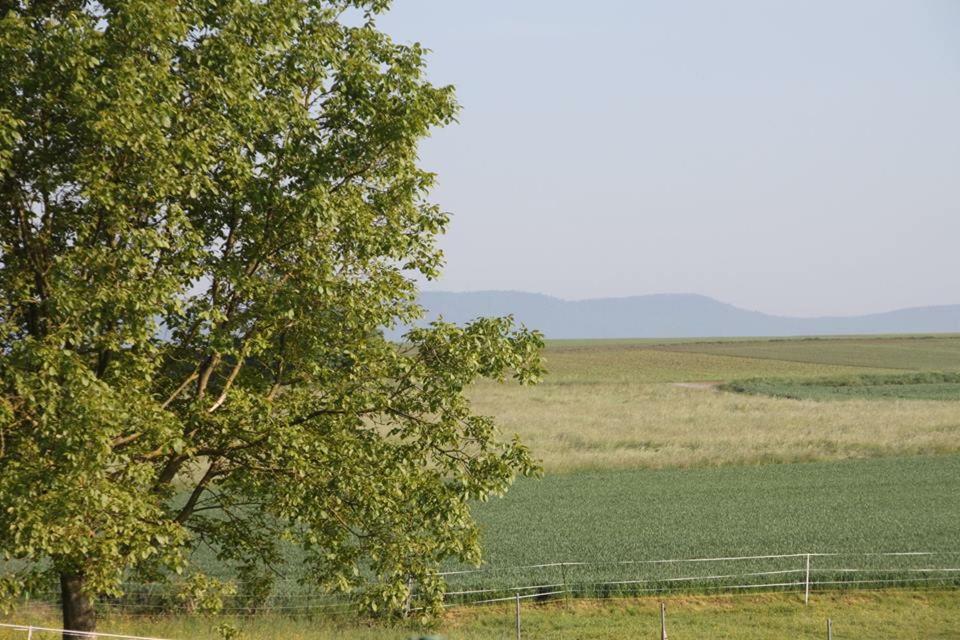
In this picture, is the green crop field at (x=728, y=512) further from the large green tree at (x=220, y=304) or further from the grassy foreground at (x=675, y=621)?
the large green tree at (x=220, y=304)

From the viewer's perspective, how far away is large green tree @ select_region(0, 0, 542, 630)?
14945mm

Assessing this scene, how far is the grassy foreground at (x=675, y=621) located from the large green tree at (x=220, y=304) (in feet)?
19.1

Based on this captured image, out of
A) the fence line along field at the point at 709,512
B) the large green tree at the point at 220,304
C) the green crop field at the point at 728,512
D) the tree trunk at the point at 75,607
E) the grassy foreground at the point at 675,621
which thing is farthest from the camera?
the green crop field at the point at 728,512

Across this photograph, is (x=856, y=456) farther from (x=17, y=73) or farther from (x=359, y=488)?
(x=17, y=73)

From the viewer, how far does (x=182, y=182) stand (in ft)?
51.5

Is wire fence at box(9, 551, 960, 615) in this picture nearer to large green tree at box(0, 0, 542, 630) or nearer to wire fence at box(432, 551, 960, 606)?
wire fence at box(432, 551, 960, 606)

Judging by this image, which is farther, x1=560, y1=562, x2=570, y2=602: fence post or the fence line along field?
x1=560, y1=562, x2=570, y2=602: fence post

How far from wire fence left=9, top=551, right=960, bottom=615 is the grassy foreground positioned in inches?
17.2

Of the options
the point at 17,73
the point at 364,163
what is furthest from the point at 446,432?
the point at 17,73

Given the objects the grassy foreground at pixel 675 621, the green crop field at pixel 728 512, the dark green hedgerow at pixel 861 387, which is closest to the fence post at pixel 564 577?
the grassy foreground at pixel 675 621

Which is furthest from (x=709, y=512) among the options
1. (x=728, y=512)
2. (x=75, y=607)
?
(x=75, y=607)

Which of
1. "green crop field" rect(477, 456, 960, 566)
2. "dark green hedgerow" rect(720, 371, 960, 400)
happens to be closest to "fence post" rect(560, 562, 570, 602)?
"green crop field" rect(477, 456, 960, 566)

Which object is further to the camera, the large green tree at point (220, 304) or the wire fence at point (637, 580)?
the wire fence at point (637, 580)

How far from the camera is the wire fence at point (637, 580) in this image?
2738 centimetres
